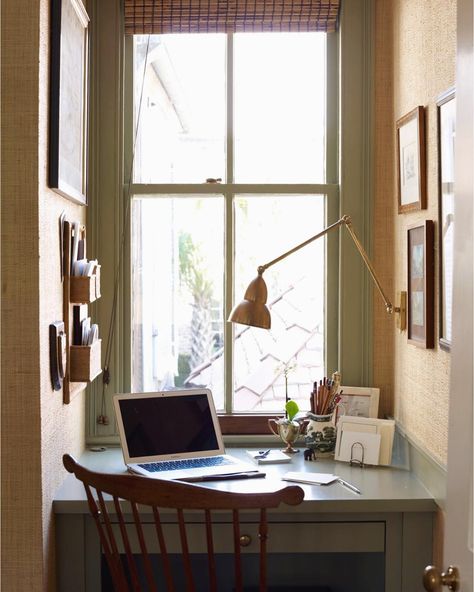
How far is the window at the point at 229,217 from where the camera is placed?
Answer: 2.96 meters

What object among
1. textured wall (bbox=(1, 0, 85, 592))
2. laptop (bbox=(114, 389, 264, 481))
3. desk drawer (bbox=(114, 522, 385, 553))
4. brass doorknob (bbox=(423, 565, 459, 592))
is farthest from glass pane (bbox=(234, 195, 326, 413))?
brass doorknob (bbox=(423, 565, 459, 592))

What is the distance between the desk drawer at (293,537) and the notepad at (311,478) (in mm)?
142

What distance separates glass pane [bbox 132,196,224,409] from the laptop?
1.04 ft

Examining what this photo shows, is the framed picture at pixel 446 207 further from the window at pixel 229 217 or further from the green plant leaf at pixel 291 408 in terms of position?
the window at pixel 229 217

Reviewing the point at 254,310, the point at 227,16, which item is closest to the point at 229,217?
the point at 254,310

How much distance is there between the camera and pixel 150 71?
9.75ft

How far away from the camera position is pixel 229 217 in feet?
9.66

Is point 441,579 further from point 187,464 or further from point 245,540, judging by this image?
point 187,464

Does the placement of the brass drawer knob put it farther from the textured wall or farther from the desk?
the textured wall

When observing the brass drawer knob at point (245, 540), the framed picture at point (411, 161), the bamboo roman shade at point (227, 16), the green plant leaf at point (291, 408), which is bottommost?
the brass drawer knob at point (245, 540)

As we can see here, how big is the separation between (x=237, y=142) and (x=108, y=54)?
1.82 ft

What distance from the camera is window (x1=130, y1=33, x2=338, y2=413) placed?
9.71 ft

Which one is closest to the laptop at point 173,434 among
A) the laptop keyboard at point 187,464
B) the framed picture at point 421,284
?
the laptop keyboard at point 187,464

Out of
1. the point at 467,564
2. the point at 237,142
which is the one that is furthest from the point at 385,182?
the point at 467,564
